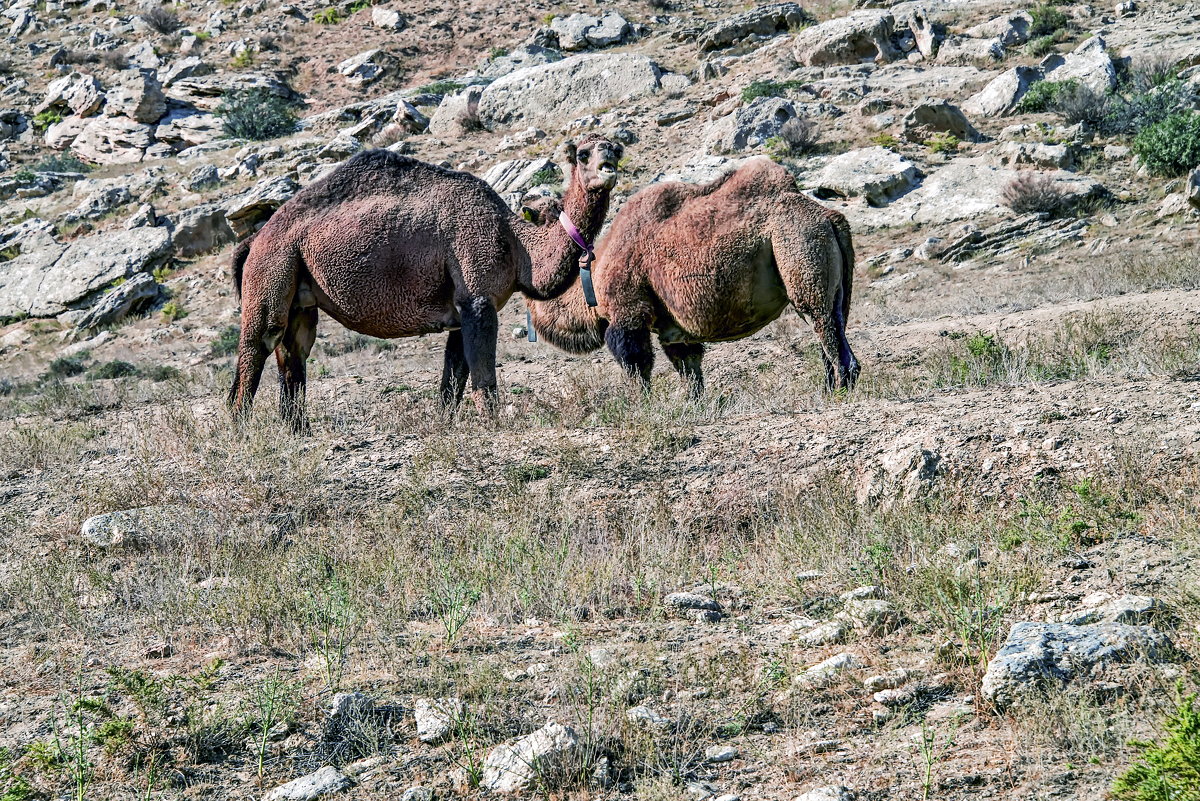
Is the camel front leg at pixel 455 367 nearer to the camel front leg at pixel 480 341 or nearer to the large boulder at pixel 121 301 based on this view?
the camel front leg at pixel 480 341

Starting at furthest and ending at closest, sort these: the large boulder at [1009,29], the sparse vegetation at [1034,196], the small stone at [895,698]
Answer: the large boulder at [1009,29] → the sparse vegetation at [1034,196] → the small stone at [895,698]

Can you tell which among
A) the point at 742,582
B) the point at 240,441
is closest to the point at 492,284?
the point at 240,441

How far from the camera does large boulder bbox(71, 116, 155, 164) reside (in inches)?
1483

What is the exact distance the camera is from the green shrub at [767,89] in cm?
2872

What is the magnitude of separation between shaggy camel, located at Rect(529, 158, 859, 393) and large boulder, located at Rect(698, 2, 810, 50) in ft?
86.1

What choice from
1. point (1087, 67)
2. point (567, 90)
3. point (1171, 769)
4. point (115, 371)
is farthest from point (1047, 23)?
point (1171, 769)

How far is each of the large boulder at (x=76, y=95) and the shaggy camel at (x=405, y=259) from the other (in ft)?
116

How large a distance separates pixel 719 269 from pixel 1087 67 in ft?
68.3

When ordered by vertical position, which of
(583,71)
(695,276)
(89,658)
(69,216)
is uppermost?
(89,658)

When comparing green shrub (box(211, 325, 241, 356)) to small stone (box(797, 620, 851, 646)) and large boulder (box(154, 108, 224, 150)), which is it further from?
small stone (box(797, 620, 851, 646))

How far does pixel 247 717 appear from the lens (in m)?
4.05

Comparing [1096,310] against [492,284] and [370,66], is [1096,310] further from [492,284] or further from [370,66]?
[370,66]

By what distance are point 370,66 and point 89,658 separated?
4088cm

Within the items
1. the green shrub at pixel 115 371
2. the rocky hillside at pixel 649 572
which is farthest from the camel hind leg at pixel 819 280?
the green shrub at pixel 115 371
